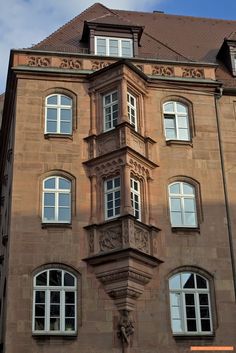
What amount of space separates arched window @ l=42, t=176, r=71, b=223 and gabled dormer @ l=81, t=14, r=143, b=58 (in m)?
5.90

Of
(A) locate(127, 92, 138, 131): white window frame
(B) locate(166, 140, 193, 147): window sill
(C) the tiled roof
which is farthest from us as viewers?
(C) the tiled roof

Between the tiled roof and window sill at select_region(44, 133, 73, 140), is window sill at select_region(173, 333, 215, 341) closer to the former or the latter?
window sill at select_region(44, 133, 73, 140)

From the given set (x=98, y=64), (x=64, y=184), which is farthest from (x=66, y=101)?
(x=64, y=184)

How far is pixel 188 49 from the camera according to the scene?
→ 1089 inches

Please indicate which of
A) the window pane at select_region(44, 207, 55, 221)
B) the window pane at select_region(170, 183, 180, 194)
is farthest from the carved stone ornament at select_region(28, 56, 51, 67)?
the window pane at select_region(170, 183, 180, 194)

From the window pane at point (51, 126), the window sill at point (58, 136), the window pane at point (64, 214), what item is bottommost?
the window pane at point (64, 214)

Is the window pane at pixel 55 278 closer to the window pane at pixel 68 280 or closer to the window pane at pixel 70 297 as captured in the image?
the window pane at pixel 68 280

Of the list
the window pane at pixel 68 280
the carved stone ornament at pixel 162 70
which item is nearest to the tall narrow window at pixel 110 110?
the carved stone ornament at pixel 162 70

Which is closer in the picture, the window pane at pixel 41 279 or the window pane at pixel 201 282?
the window pane at pixel 41 279

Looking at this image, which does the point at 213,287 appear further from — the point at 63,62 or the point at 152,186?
the point at 63,62

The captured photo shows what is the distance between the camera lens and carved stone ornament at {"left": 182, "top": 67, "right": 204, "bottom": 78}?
2441 centimetres

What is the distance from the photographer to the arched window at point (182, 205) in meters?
21.9

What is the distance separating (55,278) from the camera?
65.9ft

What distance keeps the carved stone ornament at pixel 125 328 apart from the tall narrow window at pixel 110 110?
257 inches
